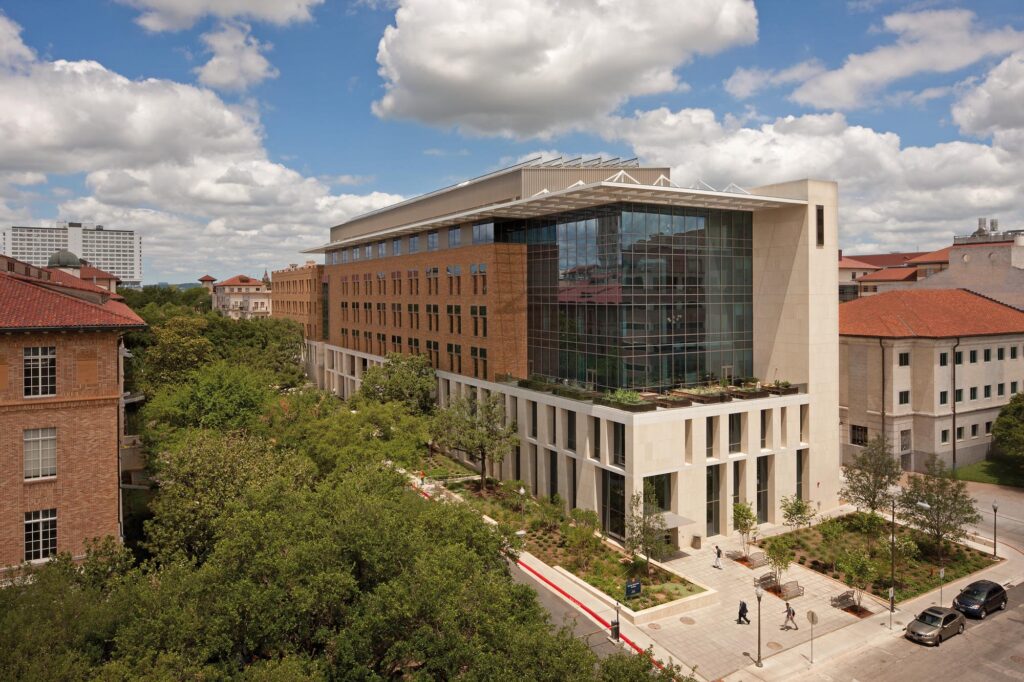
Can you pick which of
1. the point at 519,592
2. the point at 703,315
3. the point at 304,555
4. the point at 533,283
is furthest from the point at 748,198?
the point at 304,555

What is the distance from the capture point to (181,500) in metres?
29.0

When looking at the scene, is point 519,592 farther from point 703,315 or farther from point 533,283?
point 533,283

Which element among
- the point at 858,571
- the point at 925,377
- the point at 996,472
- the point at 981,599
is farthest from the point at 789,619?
the point at 996,472

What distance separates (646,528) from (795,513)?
458 inches

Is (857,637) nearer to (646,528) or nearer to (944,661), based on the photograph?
(944,661)

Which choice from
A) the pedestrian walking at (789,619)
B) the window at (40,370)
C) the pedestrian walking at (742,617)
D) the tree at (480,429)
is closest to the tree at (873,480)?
the pedestrian walking at (789,619)

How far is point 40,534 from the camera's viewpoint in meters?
27.0

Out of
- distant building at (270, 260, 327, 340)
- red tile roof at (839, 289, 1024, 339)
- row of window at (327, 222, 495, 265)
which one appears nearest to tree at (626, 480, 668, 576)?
row of window at (327, 222, 495, 265)

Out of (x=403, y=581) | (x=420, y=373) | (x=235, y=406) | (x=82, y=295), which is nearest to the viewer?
(x=403, y=581)

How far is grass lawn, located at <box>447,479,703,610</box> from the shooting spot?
31.5 meters

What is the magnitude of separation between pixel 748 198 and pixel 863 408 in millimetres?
23956

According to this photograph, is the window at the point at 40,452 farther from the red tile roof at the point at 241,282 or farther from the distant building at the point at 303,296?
the red tile roof at the point at 241,282

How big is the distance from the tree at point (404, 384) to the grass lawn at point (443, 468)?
4.32 metres

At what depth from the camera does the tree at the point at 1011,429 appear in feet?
161
